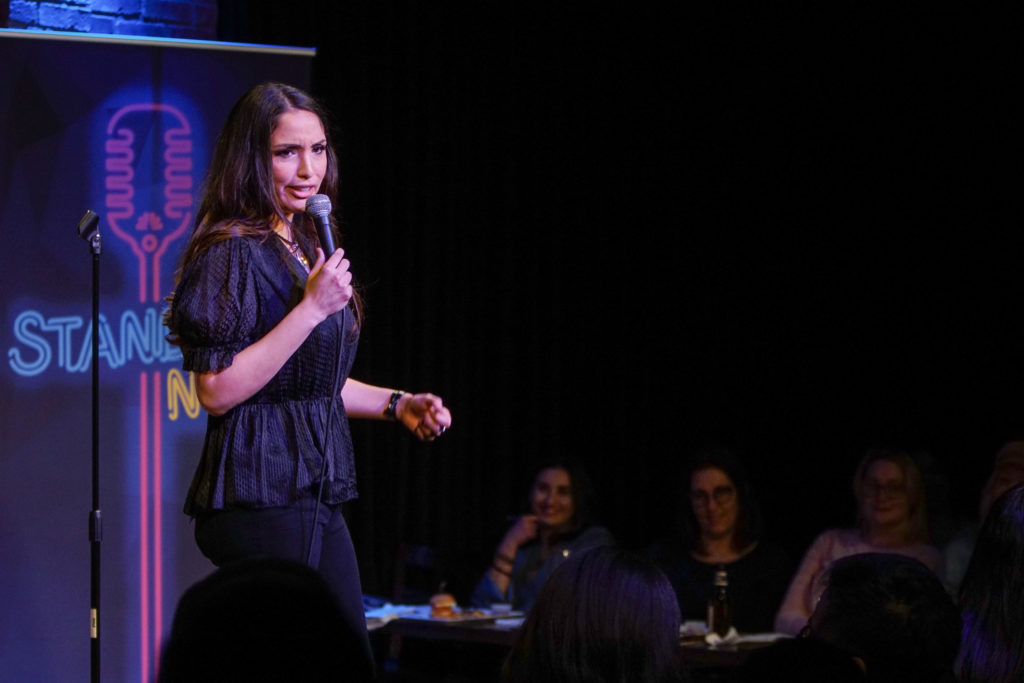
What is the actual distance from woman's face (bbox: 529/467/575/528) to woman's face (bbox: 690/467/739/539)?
50 centimetres

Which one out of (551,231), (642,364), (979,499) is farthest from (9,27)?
(979,499)

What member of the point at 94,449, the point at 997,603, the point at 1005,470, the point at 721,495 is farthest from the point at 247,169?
the point at 1005,470

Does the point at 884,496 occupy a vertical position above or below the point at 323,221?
below

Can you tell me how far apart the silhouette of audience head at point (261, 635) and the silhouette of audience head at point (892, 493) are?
361 cm

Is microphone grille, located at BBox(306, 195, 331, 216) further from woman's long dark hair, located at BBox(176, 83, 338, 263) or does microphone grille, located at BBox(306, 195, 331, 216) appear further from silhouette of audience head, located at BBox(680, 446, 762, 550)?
silhouette of audience head, located at BBox(680, 446, 762, 550)

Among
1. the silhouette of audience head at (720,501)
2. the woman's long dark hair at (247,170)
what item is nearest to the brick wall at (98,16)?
the woman's long dark hair at (247,170)

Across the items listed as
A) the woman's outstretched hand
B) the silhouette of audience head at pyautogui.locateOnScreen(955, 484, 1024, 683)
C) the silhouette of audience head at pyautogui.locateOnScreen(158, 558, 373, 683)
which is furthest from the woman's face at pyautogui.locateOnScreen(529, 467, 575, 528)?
the silhouette of audience head at pyautogui.locateOnScreen(158, 558, 373, 683)

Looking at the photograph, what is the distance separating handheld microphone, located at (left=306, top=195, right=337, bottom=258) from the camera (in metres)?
2.06

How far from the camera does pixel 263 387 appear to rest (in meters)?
2.03

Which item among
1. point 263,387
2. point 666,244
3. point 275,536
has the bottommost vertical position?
point 275,536

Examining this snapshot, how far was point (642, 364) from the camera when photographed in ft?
16.6

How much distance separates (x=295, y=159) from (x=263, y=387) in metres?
0.41

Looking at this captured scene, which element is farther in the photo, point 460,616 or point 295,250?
point 460,616

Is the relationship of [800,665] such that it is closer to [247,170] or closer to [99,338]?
[247,170]
